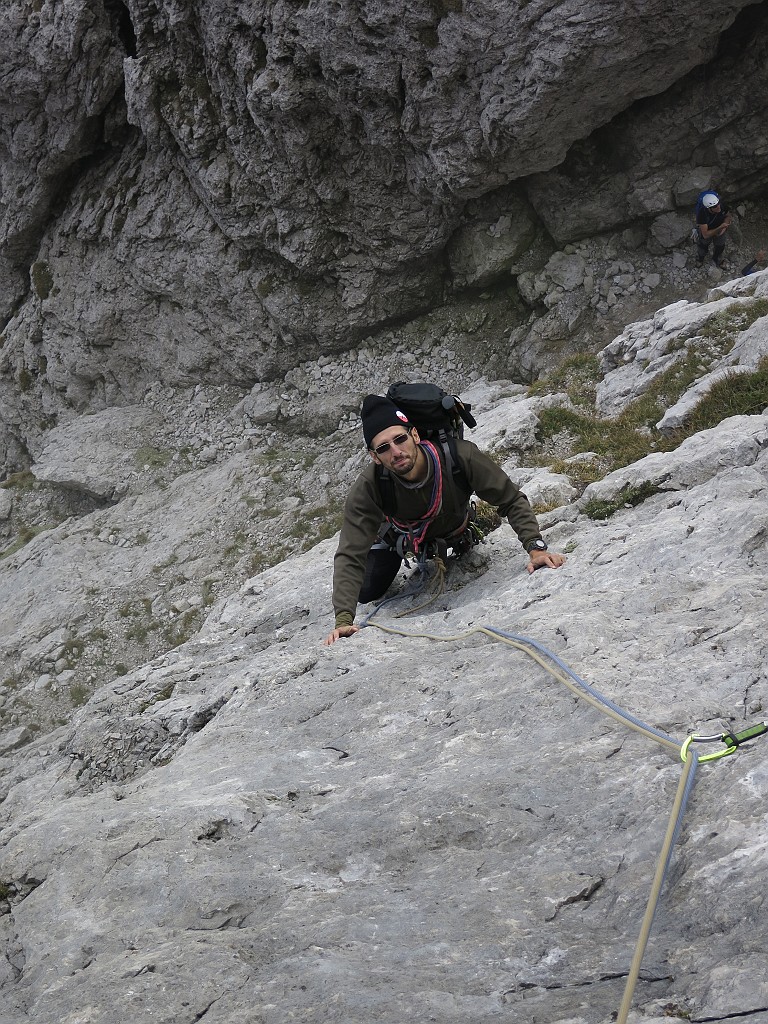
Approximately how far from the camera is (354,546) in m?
7.75

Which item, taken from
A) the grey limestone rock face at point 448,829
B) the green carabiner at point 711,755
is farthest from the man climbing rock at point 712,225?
the green carabiner at point 711,755

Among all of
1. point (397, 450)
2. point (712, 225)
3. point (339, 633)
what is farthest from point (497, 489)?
point (712, 225)

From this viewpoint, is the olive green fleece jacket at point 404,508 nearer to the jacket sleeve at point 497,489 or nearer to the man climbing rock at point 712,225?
the jacket sleeve at point 497,489

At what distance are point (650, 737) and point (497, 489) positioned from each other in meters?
3.80

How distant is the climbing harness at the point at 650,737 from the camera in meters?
2.93

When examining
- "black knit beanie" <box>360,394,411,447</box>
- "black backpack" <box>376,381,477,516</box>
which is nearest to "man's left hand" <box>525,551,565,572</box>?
"black backpack" <box>376,381,477,516</box>

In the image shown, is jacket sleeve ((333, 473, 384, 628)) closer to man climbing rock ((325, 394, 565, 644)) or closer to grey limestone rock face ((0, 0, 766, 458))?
man climbing rock ((325, 394, 565, 644))

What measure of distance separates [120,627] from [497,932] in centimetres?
1920

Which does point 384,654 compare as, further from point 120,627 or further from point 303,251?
point 303,251

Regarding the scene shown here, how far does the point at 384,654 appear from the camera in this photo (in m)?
6.99

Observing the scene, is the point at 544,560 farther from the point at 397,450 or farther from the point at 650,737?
the point at 650,737

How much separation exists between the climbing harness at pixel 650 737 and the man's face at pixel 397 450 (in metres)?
1.97

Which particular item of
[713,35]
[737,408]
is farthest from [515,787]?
[713,35]

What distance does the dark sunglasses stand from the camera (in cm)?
698
